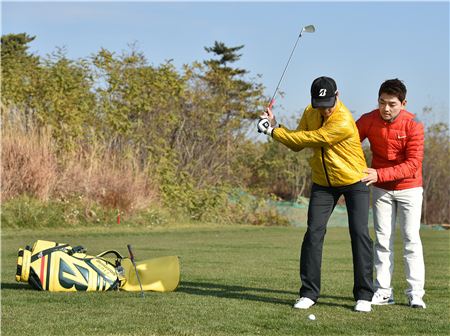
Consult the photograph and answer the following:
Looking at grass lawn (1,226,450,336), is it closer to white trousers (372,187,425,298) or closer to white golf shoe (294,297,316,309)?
white golf shoe (294,297,316,309)

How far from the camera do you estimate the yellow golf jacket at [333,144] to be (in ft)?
25.7

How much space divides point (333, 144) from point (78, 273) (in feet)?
10.3

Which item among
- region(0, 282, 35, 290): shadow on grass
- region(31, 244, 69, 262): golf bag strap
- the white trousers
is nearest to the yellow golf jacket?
the white trousers

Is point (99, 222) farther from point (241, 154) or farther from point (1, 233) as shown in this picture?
point (241, 154)

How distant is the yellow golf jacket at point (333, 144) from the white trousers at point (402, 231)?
0.51 metres

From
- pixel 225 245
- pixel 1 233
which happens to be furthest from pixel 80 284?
pixel 1 233

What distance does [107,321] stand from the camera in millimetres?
7109

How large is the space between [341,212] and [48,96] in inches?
487

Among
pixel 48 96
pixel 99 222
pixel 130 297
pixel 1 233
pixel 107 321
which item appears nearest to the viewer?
pixel 107 321

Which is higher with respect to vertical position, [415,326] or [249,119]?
[249,119]

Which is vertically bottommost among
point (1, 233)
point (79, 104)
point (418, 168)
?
point (1, 233)

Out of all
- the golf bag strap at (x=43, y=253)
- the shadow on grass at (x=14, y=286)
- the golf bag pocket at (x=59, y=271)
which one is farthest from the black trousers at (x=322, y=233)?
the shadow on grass at (x=14, y=286)

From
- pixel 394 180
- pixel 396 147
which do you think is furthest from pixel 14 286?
pixel 396 147

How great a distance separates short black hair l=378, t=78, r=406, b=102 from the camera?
26.3 feet
